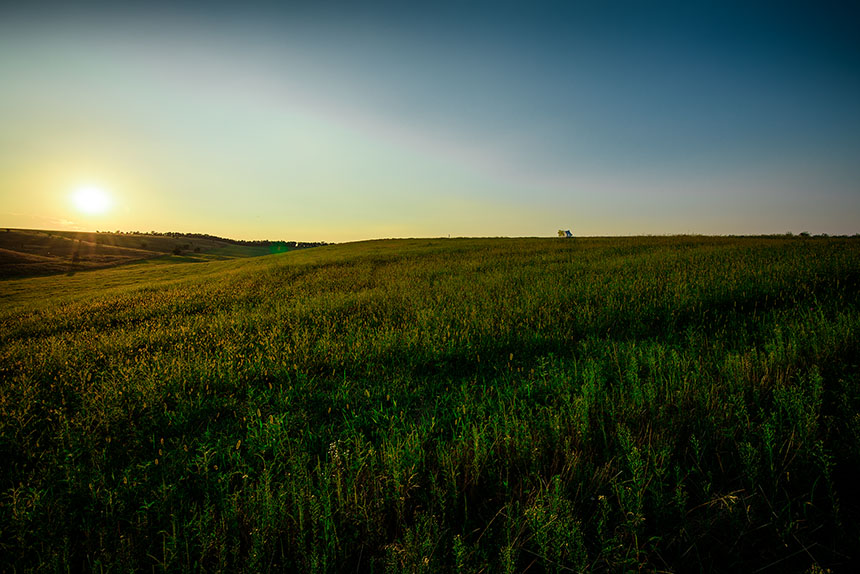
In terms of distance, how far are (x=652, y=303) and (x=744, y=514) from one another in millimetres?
4689

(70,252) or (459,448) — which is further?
(70,252)

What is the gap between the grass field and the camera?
1.63 m

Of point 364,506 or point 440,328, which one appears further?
point 440,328

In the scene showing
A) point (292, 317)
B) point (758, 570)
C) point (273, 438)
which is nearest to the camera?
point (758, 570)

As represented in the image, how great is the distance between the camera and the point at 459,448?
7.47ft

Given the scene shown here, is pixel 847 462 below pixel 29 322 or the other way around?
the other way around

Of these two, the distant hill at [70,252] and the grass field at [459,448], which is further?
the distant hill at [70,252]

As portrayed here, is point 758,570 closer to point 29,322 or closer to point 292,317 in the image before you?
point 292,317

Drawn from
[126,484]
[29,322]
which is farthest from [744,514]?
[29,322]

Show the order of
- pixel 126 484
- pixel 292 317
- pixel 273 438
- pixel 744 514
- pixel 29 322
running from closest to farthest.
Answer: pixel 744 514 → pixel 126 484 → pixel 273 438 → pixel 292 317 → pixel 29 322

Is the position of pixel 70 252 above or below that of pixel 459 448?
above

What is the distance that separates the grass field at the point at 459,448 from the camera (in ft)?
5.35

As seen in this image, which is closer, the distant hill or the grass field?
the grass field

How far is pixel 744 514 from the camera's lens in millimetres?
1714
